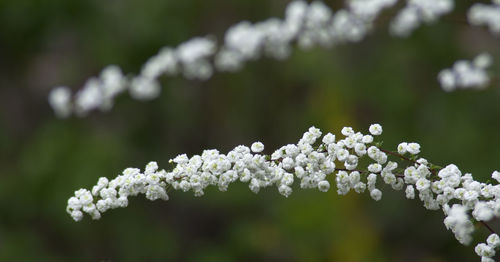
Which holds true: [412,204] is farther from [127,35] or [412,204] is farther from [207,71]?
[127,35]

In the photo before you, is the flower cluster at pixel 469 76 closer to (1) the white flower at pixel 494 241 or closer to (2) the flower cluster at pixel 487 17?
(2) the flower cluster at pixel 487 17

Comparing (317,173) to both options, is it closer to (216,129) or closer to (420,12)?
(420,12)

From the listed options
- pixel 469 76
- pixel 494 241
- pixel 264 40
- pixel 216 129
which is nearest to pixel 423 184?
pixel 494 241

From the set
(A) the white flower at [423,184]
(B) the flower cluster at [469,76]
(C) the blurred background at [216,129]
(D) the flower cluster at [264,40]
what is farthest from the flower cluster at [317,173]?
(C) the blurred background at [216,129]

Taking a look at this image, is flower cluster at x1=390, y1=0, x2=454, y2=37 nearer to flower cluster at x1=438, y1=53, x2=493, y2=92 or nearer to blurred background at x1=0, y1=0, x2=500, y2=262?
flower cluster at x1=438, y1=53, x2=493, y2=92

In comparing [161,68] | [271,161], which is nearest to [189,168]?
[271,161]

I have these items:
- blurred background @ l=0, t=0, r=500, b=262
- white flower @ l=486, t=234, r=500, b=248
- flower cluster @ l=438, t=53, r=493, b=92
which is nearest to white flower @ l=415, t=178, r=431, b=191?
white flower @ l=486, t=234, r=500, b=248
